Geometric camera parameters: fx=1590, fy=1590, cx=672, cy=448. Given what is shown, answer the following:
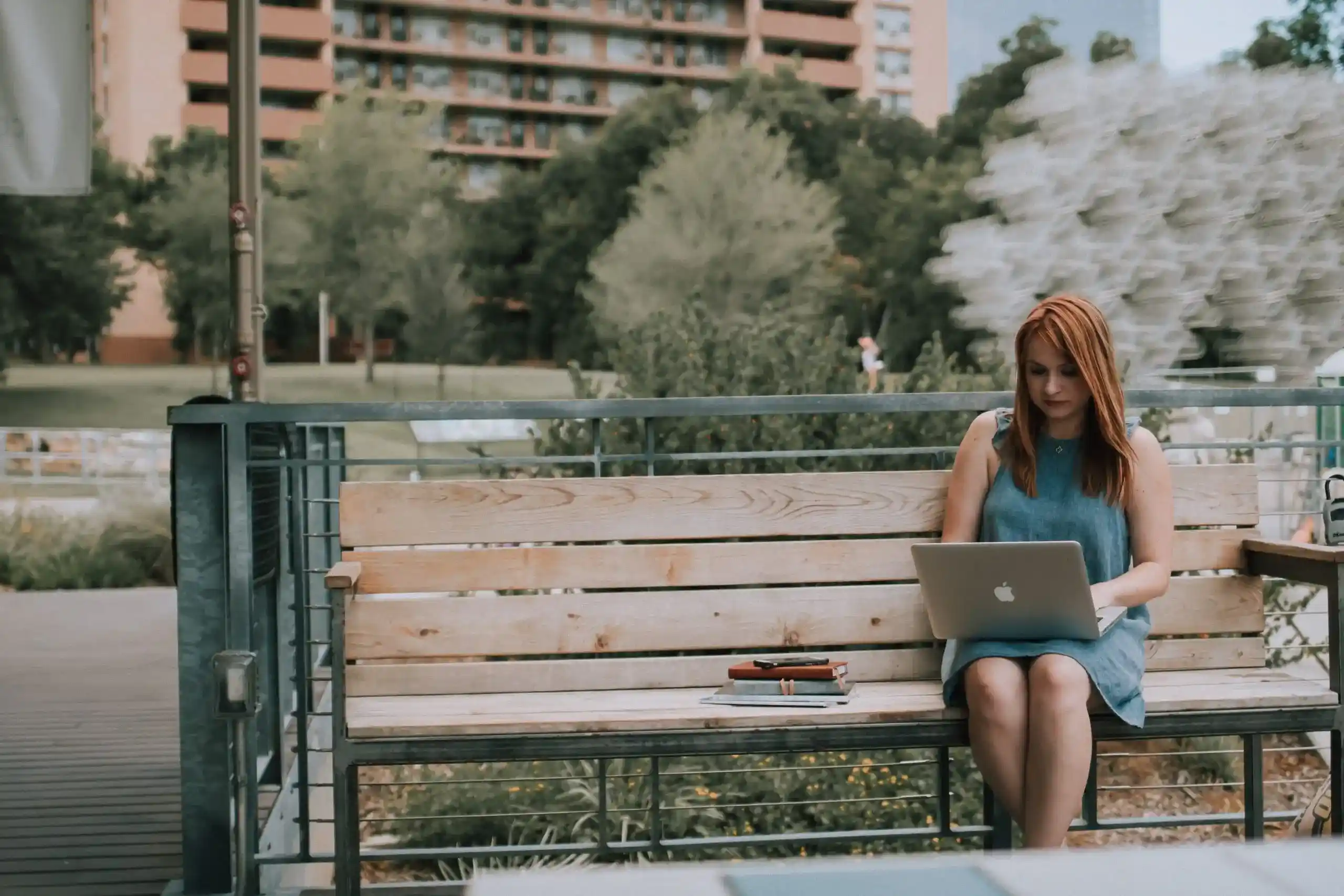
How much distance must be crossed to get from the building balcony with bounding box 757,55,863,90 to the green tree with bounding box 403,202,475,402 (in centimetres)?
336

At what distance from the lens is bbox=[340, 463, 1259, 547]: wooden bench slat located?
3.04m

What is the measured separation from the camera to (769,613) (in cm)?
311

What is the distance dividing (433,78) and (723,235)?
8.96 feet

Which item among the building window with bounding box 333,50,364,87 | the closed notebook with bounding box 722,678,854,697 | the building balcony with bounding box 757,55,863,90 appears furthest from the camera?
the building balcony with bounding box 757,55,863,90

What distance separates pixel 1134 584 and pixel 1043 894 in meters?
1.97

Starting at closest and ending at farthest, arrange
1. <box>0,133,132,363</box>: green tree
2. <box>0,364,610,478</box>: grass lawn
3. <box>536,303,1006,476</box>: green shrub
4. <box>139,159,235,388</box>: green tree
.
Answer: <box>536,303,1006,476</box>: green shrub, <box>0,364,610,478</box>: grass lawn, <box>0,133,132,363</box>: green tree, <box>139,159,235,388</box>: green tree

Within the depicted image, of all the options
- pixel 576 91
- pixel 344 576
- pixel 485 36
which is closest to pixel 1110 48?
pixel 576 91

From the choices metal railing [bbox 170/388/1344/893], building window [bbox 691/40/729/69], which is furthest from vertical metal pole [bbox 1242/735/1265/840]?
building window [bbox 691/40/729/69]

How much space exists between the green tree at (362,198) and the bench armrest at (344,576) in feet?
32.5

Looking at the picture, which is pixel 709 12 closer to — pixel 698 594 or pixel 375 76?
pixel 375 76

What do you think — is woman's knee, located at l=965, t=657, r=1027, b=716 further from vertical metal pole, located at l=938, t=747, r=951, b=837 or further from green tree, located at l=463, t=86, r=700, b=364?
green tree, located at l=463, t=86, r=700, b=364

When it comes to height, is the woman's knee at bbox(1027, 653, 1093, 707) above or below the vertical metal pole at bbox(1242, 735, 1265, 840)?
above

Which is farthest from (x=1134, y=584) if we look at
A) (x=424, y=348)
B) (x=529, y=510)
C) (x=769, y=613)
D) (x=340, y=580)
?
(x=424, y=348)

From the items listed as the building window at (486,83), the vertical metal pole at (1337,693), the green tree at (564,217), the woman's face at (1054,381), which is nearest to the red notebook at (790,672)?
the woman's face at (1054,381)
